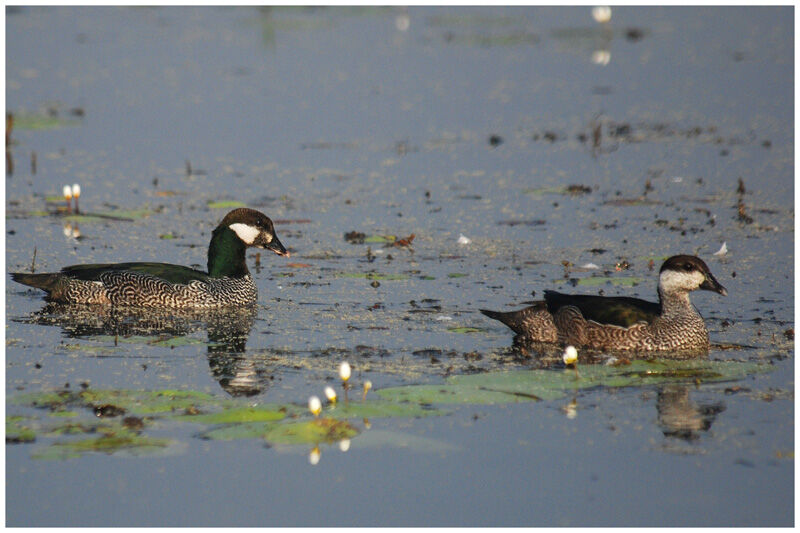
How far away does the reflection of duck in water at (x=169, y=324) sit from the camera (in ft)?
34.7

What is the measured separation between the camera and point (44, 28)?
111 feet

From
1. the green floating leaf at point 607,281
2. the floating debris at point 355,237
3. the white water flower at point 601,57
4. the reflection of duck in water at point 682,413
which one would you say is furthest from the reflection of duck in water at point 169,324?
the white water flower at point 601,57

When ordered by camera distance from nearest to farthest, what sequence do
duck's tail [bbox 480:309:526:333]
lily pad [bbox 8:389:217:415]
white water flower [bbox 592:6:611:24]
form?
lily pad [bbox 8:389:217:415] → duck's tail [bbox 480:309:526:333] → white water flower [bbox 592:6:611:24]

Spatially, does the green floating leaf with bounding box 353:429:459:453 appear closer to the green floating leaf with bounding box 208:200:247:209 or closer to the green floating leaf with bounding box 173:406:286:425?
the green floating leaf with bounding box 173:406:286:425

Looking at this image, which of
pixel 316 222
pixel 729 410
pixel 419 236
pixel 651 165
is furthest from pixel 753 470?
pixel 651 165

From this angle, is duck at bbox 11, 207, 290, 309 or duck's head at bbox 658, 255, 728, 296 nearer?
duck's head at bbox 658, 255, 728, 296

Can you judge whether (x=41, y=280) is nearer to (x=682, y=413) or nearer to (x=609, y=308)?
(x=609, y=308)

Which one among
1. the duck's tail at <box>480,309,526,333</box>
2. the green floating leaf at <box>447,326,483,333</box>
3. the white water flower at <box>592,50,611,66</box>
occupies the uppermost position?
the white water flower at <box>592,50,611,66</box>

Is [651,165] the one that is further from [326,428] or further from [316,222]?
[326,428]

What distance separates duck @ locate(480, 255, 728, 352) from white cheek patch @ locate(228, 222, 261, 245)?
118 inches

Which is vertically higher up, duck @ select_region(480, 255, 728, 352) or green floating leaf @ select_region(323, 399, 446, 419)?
duck @ select_region(480, 255, 728, 352)

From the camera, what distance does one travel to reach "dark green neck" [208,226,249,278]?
1287cm

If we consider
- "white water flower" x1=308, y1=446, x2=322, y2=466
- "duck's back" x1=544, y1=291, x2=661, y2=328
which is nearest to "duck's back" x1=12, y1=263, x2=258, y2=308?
"duck's back" x1=544, y1=291, x2=661, y2=328

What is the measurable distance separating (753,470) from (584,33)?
82.4ft
